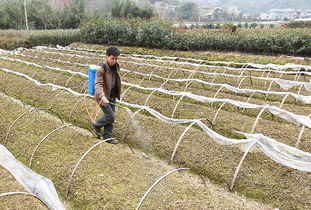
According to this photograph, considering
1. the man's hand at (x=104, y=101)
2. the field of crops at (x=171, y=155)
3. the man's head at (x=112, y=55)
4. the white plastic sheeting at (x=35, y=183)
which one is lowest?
the field of crops at (x=171, y=155)

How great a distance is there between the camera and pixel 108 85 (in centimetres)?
688

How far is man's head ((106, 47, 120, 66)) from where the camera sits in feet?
21.0

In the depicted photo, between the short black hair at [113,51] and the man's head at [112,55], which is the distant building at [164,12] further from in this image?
the short black hair at [113,51]

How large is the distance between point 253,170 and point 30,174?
184 inches

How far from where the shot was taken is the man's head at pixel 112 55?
21.0 feet

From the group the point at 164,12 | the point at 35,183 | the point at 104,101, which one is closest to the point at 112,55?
the point at 104,101

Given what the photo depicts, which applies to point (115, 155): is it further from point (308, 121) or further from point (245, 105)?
point (308, 121)

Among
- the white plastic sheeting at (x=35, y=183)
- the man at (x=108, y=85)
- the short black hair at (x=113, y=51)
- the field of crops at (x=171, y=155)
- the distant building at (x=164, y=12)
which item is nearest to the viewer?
the white plastic sheeting at (x=35, y=183)

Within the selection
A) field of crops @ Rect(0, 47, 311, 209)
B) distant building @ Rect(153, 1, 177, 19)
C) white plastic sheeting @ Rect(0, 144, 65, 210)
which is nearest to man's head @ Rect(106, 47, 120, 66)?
field of crops @ Rect(0, 47, 311, 209)

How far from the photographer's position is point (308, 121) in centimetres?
708

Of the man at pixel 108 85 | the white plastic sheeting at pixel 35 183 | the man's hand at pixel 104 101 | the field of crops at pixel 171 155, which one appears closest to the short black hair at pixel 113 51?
the man at pixel 108 85

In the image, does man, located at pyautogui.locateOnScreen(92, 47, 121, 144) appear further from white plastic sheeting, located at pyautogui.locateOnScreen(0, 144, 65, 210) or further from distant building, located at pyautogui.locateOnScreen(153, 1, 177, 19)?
distant building, located at pyautogui.locateOnScreen(153, 1, 177, 19)

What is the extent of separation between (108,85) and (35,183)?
2902mm

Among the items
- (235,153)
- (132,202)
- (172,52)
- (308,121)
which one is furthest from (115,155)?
(172,52)
